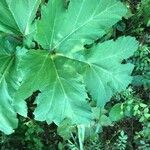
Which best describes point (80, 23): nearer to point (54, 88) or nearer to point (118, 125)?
point (54, 88)

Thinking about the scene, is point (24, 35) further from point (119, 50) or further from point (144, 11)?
point (144, 11)

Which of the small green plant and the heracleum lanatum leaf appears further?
the small green plant

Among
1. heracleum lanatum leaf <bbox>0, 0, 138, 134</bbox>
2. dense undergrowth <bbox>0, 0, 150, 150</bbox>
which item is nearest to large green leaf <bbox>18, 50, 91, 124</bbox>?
heracleum lanatum leaf <bbox>0, 0, 138, 134</bbox>

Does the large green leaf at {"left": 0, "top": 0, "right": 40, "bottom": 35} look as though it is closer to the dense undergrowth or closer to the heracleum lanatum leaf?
the heracleum lanatum leaf

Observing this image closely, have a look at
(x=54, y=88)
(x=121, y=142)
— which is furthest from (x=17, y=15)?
(x=121, y=142)

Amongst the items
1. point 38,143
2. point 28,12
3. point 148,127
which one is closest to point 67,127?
point 38,143

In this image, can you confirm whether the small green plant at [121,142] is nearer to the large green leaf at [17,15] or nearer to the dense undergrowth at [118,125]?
the dense undergrowth at [118,125]
